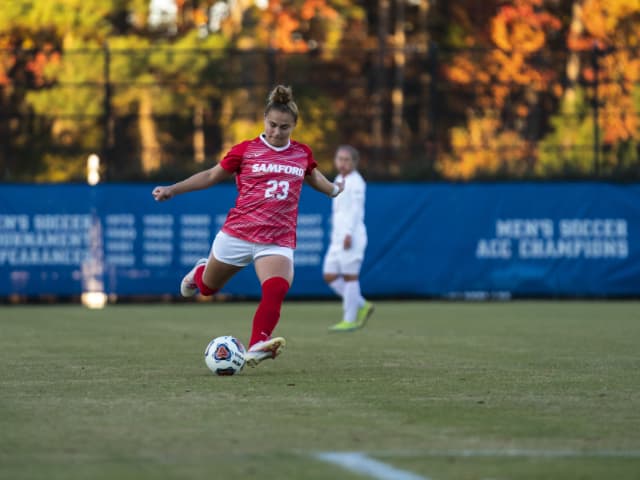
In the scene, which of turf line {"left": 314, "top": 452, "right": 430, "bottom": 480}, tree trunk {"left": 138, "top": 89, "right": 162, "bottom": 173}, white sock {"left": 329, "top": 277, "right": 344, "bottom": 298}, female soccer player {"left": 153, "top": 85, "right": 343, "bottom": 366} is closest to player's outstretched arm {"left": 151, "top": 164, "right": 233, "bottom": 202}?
female soccer player {"left": 153, "top": 85, "right": 343, "bottom": 366}

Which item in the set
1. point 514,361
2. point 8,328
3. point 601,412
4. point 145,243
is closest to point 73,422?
point 601,412

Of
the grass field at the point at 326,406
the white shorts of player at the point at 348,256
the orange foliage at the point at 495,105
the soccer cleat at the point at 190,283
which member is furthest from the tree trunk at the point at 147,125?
the soccer cleat at the point at 190,283

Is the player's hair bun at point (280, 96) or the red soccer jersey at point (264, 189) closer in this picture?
the player's hair bun at point (280, 96)

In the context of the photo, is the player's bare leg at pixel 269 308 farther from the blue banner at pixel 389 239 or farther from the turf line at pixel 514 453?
the blue banner at pixel 389 239

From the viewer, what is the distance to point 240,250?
10.0m

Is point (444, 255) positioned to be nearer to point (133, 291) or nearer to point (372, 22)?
point (133, 291)

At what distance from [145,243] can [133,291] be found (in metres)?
0.83

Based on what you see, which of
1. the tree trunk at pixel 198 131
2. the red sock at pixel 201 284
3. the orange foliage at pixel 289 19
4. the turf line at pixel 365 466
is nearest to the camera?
the turf line at pixel 365 466

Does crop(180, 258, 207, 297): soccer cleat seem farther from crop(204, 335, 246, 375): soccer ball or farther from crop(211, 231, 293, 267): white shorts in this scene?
Result: crop(204, 335, 246, 375): soccer ball

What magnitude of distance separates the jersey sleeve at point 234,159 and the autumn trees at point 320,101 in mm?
13976

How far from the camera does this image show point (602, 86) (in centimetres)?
2527

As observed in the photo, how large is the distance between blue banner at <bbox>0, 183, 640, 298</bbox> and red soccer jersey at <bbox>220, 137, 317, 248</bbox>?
40.9ft

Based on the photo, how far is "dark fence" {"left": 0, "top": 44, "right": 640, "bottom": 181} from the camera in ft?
79.4

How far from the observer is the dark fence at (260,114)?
24.2 meters
